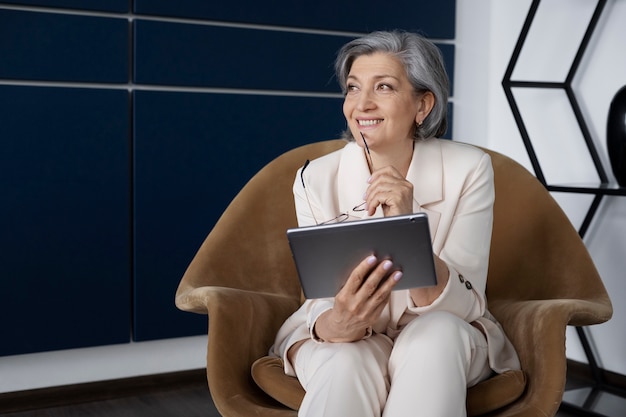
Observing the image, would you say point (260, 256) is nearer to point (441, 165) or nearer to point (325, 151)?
point (325, 151)

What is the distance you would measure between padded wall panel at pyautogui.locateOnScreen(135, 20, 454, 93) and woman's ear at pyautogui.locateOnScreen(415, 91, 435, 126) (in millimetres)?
1389

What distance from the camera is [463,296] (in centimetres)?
→ 193

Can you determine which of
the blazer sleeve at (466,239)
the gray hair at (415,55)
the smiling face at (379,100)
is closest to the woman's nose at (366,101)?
the smiling face at (379,100)

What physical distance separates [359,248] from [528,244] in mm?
925

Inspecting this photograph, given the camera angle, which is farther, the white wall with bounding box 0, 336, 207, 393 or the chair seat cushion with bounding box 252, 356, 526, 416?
the white wall with bounding box 0, 336, 207, 393

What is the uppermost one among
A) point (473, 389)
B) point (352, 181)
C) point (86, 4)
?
point (86, 4)

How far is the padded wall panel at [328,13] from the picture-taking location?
10.7 ft

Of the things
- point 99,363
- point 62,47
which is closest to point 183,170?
point 62,47

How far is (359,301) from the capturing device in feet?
5.76

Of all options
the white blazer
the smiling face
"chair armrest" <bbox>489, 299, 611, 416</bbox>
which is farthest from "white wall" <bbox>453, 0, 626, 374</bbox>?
the smiling face

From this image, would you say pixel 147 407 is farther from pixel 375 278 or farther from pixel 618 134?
pixel 618 134

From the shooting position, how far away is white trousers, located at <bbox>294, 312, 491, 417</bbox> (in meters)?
1.71

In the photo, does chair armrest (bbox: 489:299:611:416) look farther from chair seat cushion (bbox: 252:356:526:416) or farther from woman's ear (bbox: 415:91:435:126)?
woman's ear (bbox: 415:91:435:126)

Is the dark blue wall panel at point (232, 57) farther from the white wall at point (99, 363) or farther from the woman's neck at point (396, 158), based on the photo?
the woman's neck at point (396, 158)
